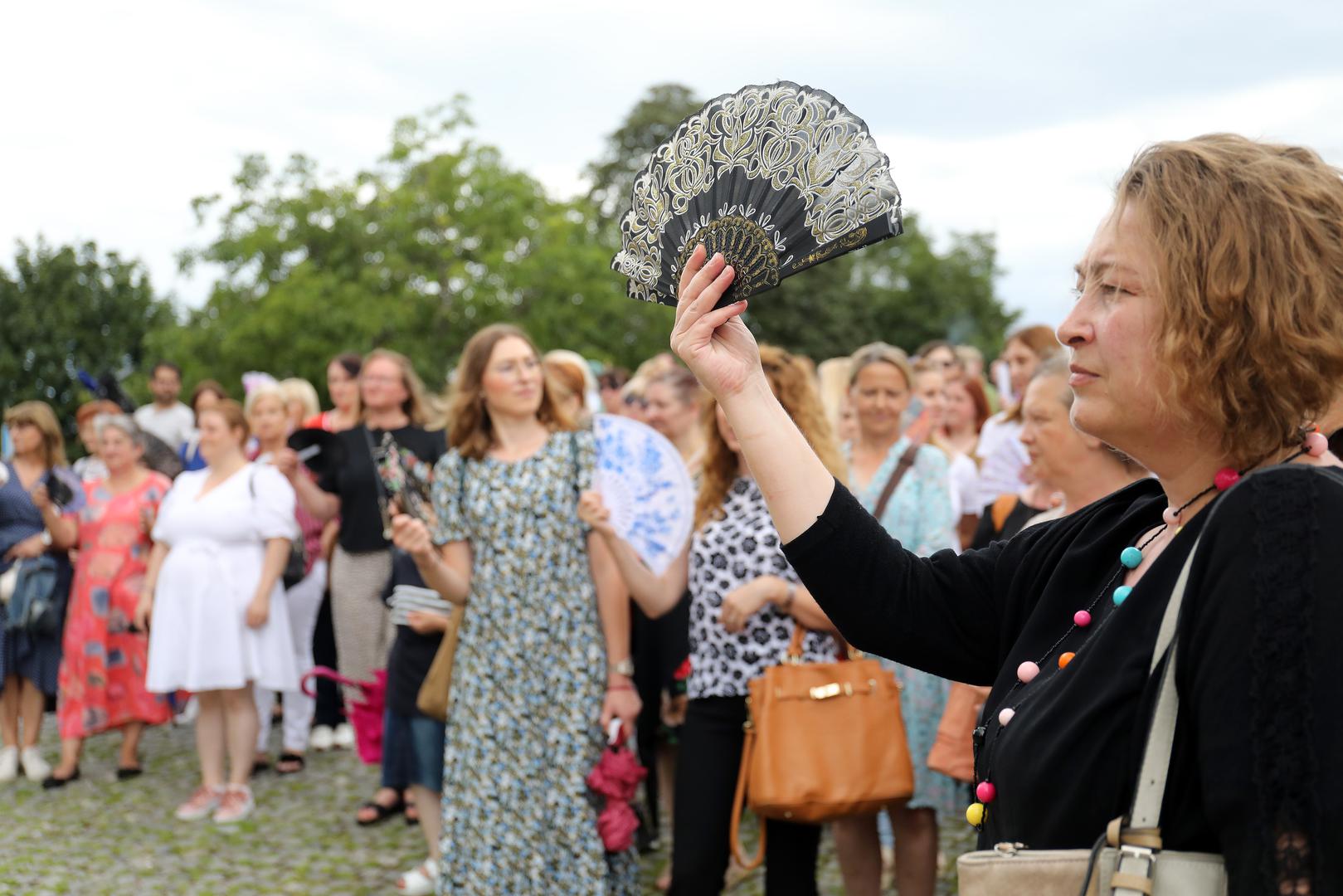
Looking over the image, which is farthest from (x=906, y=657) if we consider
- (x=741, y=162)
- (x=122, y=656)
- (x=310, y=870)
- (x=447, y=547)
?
(x=122, y=656)

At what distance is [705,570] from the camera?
182 inches

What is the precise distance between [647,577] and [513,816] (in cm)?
104

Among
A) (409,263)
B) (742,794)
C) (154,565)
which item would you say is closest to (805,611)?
(742,794)

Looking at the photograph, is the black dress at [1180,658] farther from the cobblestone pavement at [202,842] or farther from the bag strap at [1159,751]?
the cobblestone pavement at [202,842]

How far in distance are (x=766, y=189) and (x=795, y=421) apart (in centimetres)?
274

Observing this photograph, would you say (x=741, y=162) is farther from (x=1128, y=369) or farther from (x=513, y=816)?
(x=513, y=816)

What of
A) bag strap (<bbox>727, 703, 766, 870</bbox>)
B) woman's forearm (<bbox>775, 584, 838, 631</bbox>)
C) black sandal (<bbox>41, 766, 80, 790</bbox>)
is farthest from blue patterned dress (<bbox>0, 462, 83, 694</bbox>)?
woman's forearm (<bbox>775, 584, 838, 631</bbox>)

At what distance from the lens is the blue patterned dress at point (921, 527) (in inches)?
195

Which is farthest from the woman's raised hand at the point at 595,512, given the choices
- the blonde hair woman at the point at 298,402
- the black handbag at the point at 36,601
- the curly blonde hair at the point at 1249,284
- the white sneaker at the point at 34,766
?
the blonde hair woman at the point at 298,402

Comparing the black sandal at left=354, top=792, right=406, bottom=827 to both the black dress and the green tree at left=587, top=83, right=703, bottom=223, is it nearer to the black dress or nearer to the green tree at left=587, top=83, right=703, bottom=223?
the black dress

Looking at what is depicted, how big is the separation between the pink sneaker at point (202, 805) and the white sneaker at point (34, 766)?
52.3 inches

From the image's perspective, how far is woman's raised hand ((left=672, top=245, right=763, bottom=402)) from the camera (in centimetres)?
204

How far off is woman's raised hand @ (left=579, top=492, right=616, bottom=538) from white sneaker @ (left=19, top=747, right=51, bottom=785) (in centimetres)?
513

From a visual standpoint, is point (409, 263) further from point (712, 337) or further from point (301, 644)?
point (712, 337)
